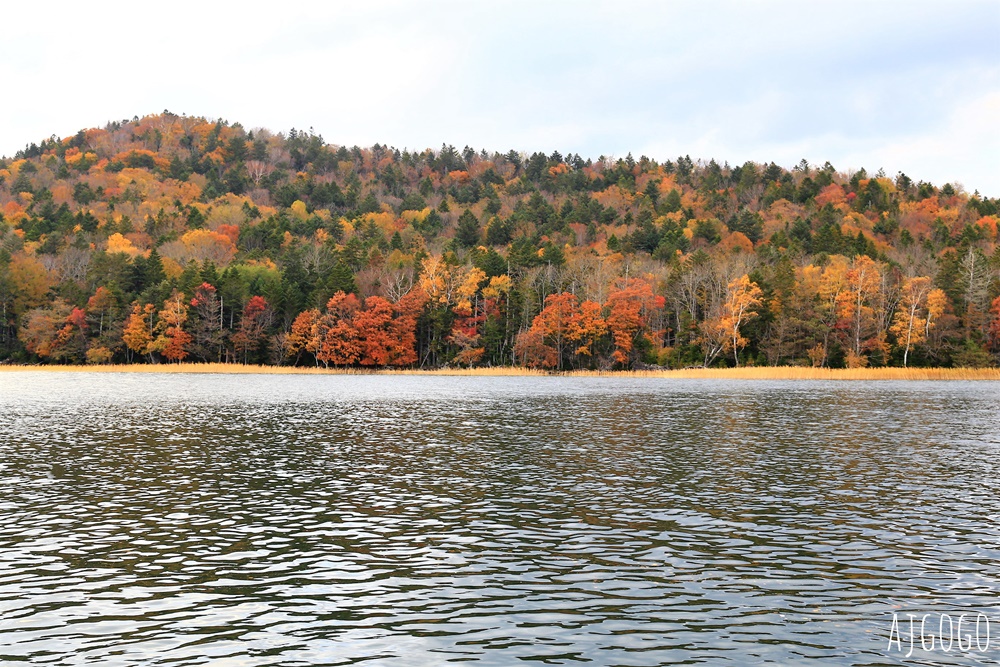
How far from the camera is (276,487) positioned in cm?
2686

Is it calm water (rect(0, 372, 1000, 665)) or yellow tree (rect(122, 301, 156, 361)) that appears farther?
yellow tree (rect(122, 301, 156, 361))

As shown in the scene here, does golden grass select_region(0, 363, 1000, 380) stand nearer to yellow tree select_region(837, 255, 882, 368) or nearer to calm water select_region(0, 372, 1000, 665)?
yellow tree select_region(837, 255, 882, 368)

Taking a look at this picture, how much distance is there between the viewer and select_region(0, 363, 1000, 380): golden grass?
352 feet

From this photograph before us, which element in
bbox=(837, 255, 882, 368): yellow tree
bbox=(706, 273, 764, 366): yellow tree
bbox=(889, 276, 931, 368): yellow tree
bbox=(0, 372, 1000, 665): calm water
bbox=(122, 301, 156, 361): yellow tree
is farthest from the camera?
bbox=(122, 301, 156, 361): yellow tree

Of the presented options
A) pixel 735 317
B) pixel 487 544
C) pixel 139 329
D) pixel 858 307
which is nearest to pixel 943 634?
pixel 487 544

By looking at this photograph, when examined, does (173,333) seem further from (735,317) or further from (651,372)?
(735,317)

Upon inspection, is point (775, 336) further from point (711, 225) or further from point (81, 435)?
point (81, 435)

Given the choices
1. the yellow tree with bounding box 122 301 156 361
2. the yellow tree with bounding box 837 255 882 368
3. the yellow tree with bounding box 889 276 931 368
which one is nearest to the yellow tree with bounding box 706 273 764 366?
the yellow tree with bounding box 837 255 882 368

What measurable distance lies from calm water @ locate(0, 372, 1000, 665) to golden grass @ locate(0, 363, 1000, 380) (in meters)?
67.7

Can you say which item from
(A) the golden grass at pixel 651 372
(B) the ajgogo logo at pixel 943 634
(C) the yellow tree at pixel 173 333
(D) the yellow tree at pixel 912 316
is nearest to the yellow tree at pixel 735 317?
(A) the golden grass at pixel 651 372

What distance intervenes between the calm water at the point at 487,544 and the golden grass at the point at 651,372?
67.7 m

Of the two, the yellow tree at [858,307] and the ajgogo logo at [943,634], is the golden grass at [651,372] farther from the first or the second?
the ajgogo logo at [943,634]

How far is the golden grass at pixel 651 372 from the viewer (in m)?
107

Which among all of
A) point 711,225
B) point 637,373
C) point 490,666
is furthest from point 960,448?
point 711,225
